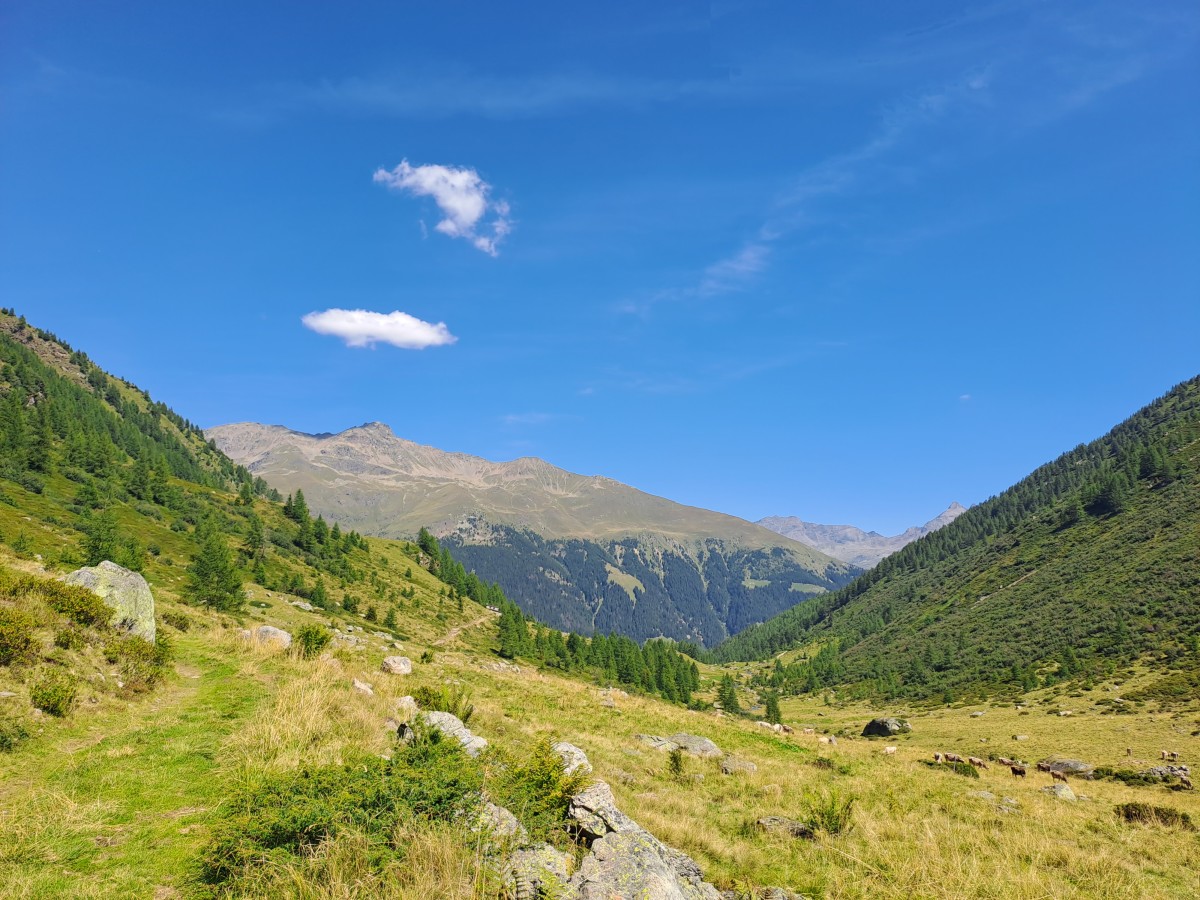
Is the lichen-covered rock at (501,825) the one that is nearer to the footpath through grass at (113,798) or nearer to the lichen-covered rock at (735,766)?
the footpath through grass at (113,798)

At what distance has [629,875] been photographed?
729 cm

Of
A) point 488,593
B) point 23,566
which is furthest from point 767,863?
point 488,593

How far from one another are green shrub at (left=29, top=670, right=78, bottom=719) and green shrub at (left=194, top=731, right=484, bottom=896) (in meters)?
6.63

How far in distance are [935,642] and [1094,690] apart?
65.3m

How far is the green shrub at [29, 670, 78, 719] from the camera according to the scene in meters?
12.0

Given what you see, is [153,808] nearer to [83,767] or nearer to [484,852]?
[83,767]

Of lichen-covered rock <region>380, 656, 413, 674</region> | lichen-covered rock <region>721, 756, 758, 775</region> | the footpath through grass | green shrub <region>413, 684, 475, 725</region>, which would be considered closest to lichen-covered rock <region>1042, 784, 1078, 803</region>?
lichen-covered rock <region>721, 756, 758, 775</region>

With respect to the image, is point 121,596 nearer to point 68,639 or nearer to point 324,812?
point 68,639

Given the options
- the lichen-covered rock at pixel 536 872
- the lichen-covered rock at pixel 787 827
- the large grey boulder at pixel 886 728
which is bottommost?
the large grey boulder at pixel 886 728

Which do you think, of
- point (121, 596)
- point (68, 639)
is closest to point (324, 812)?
point (68, 639)

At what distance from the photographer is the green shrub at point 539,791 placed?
888cm

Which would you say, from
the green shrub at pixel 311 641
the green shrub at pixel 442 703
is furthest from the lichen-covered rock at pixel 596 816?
the green shrub at pixel 311 641

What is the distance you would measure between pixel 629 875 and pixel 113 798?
345 inches

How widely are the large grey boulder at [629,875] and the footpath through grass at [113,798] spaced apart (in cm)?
532
